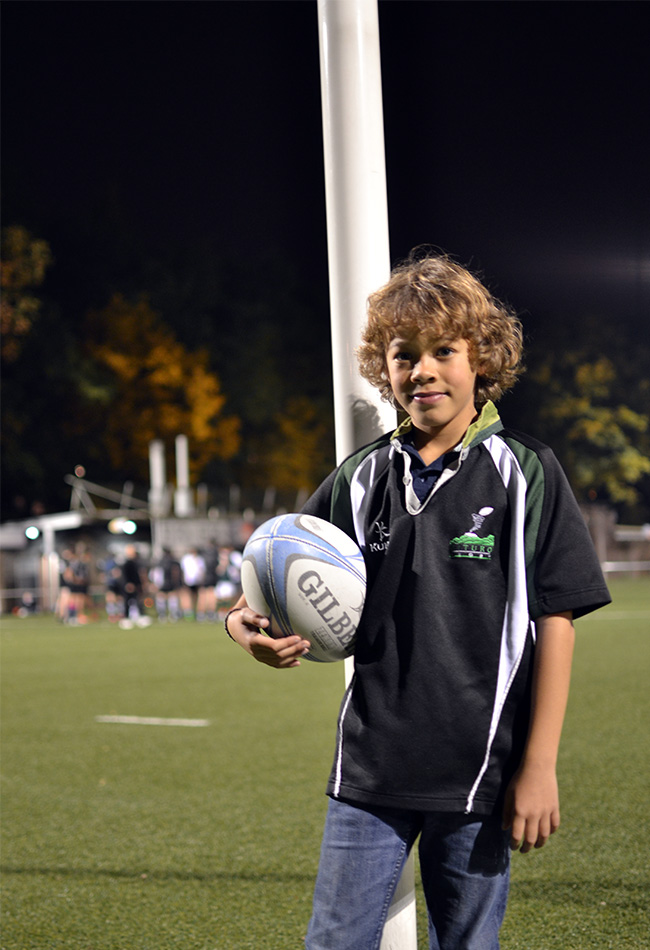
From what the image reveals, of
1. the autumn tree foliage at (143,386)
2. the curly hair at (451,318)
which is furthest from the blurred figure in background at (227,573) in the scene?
the curly hair at (451,318)

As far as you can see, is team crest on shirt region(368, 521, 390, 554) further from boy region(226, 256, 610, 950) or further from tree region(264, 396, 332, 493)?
tree region(264, 396, 332, 493)

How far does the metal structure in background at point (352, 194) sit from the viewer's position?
111 inches

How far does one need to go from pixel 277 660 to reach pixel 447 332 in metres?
0.82

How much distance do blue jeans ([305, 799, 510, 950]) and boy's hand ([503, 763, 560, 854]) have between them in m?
0.08

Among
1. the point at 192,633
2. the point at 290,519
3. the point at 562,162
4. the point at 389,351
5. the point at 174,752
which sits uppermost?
the point at 562,162

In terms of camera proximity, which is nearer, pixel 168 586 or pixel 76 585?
pixel 168 586

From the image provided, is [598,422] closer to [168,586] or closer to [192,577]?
[192,577]

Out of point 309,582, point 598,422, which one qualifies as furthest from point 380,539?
point 598,422

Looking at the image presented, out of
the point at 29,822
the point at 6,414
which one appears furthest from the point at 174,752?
the point at 6,414

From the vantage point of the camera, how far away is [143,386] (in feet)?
141

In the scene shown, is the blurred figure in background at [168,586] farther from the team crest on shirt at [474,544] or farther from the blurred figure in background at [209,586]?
the team crest on shirt at [474,544]

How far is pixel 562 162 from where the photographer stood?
7133 mm

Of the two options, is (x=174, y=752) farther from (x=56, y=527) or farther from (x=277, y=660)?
(x=56, y=527)

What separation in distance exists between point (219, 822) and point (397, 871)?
3.27 meters
